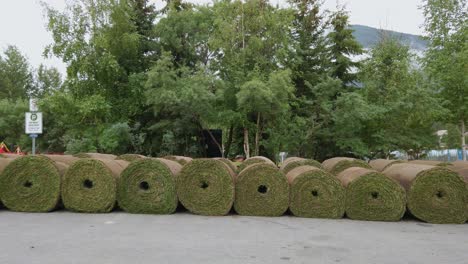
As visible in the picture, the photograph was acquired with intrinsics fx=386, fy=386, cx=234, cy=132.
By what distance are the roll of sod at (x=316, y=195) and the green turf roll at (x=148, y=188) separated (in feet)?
8.49

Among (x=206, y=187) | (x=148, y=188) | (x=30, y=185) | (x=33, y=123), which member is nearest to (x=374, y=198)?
(x=206, y=187)

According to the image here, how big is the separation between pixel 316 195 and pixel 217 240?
3.13 metres

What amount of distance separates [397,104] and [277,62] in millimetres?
7408

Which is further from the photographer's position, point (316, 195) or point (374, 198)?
point (316, 195)

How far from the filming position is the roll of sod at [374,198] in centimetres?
786

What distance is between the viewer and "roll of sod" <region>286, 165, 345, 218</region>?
26.3 feet

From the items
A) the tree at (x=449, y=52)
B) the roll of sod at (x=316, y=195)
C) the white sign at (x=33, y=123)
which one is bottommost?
the roll of sod at (x=316, y=195)

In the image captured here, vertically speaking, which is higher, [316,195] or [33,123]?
[33,123]

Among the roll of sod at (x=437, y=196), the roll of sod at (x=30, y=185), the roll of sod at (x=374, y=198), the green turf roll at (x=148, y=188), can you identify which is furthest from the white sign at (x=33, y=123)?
the roll of sod at (x=437, y=196)

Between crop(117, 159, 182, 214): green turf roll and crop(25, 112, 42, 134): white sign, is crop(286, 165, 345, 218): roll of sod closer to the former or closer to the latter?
crop(117, 159, 182, 214): green turf roll

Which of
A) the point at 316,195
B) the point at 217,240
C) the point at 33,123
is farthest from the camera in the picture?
the point at 33,123

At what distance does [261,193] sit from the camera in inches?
A: 326

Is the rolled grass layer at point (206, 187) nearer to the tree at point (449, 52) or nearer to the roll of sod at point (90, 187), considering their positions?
the roll of sod at point (90, 187)

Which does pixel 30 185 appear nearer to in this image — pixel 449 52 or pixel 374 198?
pixel 374 198
